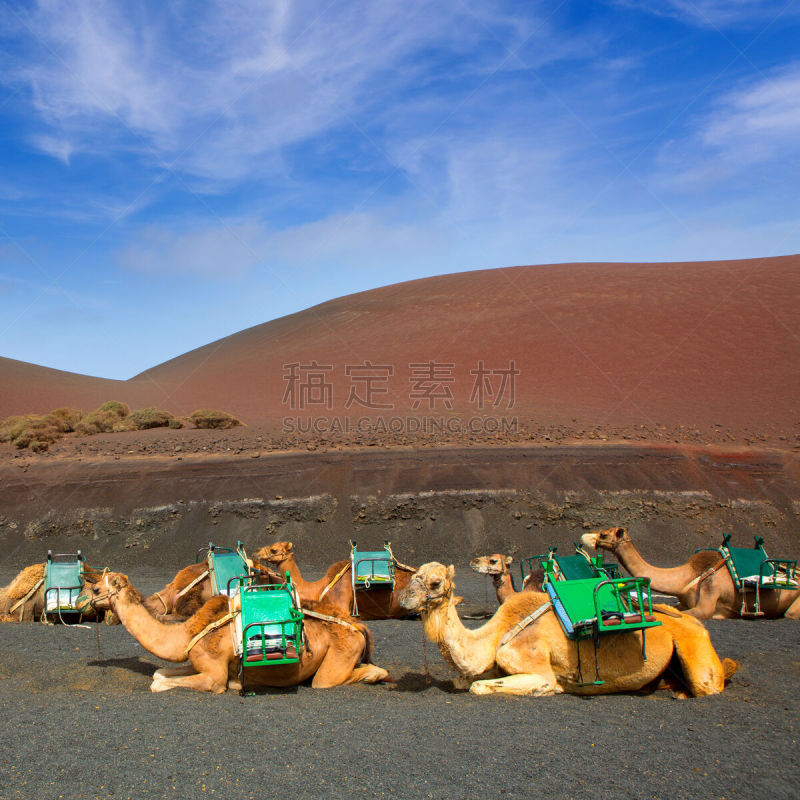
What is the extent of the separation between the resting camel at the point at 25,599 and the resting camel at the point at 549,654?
7.87 m

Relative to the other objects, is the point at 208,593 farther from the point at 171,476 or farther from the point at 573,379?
the point at 573,379

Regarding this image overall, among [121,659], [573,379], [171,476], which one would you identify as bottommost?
[121,659]

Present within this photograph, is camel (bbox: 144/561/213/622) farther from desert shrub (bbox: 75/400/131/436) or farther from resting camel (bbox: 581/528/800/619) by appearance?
desert shrub (bbox: 75/400/131/436)

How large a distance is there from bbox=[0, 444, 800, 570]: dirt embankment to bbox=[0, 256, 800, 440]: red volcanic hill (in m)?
14.2

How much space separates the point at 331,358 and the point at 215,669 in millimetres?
65428

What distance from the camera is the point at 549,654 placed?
7125 mm

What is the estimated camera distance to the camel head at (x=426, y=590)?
23.2 feet

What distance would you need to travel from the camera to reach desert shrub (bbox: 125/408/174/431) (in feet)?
137

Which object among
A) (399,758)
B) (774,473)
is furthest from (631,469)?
(399,758)

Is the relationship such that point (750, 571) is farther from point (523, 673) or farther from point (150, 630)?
point (150, 630)

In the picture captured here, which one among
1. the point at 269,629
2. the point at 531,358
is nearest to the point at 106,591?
the point at 269,629

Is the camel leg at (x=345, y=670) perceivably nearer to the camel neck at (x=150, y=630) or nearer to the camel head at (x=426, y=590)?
the camel head at (x=426, y=590)

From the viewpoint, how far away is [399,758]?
5340 mm

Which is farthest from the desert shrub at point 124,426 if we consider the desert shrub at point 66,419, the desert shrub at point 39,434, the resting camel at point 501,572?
the resting camel at point 501,572
